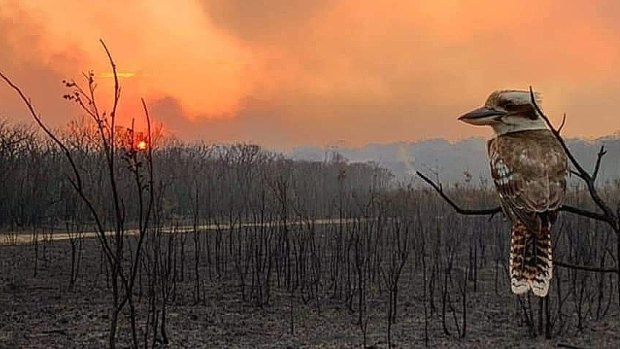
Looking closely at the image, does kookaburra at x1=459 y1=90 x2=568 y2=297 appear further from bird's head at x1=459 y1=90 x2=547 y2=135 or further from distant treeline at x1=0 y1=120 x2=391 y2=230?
distant treeline at x1=0 y1=120 x2=391 y2=230

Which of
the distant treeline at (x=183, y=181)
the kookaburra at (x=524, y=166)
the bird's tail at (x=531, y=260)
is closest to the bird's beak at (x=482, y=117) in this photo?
the kookaburra at (x=524, y=166)

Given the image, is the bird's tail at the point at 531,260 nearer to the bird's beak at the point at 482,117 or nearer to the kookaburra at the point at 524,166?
the kookaburra at the point at 524,166

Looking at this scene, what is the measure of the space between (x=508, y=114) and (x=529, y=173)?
10 cm

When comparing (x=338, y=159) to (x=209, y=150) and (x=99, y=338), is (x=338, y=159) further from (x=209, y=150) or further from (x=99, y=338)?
(x=99, y=338)

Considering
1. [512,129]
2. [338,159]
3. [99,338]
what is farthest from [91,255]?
[338,159]

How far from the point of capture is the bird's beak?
103 centimetres

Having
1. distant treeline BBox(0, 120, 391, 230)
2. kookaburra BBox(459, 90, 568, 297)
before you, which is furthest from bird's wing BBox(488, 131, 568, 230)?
distant treeline BBox(0, 120, 391, 230)

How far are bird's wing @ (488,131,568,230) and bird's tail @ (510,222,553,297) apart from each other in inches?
0.7

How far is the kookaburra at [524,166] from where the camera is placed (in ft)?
3.08

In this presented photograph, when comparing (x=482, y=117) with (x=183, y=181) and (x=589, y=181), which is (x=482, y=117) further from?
(x=183, y=181)

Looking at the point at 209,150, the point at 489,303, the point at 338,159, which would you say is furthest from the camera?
the point at 338,159

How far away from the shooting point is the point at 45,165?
1770 cm

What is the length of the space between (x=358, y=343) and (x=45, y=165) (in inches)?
507

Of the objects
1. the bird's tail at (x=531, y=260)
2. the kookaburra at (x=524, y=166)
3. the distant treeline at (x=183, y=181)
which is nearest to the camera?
the bird's tail at (x=531, y=260)
